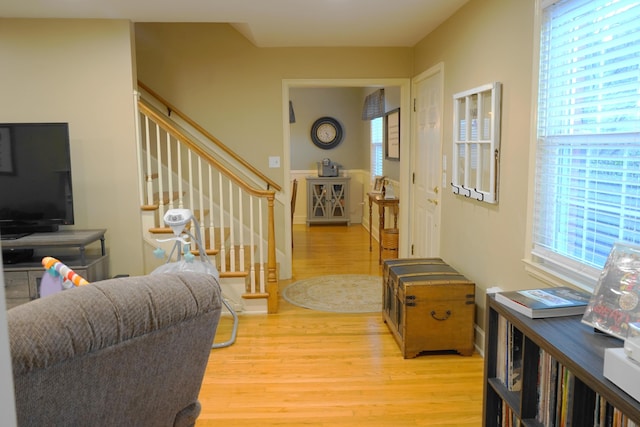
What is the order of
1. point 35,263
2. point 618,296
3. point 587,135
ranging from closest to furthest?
point 618,296
point 587,135
point 35,263

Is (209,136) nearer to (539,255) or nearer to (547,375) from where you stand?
(539,255)

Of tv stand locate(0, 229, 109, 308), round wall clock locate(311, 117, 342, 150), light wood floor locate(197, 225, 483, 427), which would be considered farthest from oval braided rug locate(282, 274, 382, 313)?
round wall clock locate(311, 117, 342, 150)

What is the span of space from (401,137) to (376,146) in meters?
2.52

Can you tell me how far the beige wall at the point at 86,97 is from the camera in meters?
3.91

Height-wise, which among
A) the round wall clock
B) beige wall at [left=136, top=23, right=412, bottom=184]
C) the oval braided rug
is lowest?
the oval braided rug

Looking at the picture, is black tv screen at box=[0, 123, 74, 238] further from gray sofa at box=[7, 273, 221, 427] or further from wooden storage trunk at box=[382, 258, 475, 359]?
gray sofa at box=[7, 273, 221, 427]

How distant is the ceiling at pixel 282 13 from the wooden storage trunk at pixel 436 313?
6.13 feet

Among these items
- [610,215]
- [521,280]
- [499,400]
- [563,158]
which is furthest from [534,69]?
[499,400]

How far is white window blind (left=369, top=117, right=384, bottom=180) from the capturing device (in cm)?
752

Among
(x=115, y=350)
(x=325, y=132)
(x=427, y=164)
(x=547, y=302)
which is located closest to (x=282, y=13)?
(x=427, y=164)

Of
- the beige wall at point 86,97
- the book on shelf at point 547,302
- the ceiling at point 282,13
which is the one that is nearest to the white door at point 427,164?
the ceiling at point 282,13

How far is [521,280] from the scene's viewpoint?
9.02 feet

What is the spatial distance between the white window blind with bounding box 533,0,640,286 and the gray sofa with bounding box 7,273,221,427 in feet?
5.18

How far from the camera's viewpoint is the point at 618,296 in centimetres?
164
